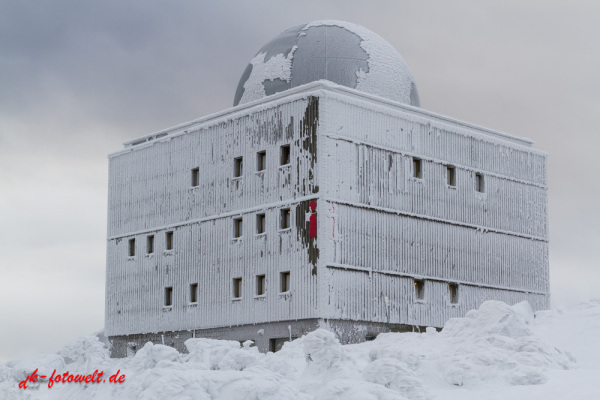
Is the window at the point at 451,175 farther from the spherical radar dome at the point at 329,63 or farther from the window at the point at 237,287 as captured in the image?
the window at the point at 237,287

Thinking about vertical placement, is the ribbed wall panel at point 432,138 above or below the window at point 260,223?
above

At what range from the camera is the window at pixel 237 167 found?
43.5 m

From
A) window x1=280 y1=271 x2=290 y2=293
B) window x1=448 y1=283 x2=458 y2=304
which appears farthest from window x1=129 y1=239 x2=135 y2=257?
window x1=448 y1=283 x2=458 y2=304

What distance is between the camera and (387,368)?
26.9 metres

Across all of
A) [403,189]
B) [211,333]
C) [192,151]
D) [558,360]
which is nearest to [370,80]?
[403,189]

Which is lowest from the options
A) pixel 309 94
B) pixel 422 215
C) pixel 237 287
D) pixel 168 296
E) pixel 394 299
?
pixel 394 299

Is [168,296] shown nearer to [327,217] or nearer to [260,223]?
[260,223]

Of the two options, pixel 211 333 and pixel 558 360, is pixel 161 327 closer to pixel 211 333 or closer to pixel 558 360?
pixel 211 333

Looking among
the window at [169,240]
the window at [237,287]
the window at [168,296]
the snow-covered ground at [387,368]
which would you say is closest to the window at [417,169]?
the window at [237,287]

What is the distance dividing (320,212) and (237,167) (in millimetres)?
5530

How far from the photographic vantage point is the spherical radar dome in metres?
43.3

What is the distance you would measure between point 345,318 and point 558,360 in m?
11.1

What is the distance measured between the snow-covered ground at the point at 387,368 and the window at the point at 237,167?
31.0 ft

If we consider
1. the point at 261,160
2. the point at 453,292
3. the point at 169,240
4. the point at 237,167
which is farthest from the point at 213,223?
the point at 453,292
